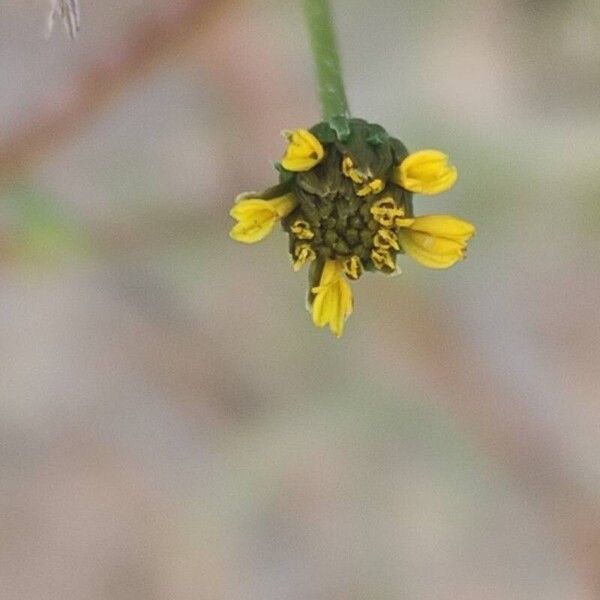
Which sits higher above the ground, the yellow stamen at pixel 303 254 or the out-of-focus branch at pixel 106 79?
the out-of-focus branch at pixel 106 79

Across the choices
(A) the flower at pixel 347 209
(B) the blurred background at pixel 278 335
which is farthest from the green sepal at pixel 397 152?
(B) the blurred background at pixel 278 335

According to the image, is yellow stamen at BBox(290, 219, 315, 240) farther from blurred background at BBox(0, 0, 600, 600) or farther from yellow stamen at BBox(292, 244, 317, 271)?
blurred background at BBox(0, 0, 600, 600)

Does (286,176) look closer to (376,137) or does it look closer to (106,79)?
(376,137)

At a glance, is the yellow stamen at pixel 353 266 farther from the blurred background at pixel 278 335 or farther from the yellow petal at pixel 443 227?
the blurred background at pixel 278 335

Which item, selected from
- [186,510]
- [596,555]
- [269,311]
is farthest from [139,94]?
[596,555]

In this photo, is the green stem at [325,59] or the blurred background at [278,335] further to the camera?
the blurred background at [278,335]

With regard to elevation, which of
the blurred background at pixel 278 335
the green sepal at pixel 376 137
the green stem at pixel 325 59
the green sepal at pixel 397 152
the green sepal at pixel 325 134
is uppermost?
the green stem at pixel 325 59
